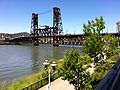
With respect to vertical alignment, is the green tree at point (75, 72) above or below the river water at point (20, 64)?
above

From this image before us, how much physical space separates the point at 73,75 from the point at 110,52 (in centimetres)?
1060

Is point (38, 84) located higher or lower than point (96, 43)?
lower

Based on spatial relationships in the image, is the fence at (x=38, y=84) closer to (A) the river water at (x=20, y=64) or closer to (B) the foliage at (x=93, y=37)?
(B) the foliage at (x=93, y=37)

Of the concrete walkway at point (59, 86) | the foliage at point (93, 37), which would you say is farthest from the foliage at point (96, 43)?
the concrete walkway at point (59, 86)

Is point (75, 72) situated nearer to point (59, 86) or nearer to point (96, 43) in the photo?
point (59, 86)

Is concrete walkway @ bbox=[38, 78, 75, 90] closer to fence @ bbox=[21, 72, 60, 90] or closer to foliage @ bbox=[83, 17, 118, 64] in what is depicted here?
fence @ bbox=[21, 72, 60, 90]

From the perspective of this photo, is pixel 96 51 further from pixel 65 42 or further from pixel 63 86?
pixel 65 42

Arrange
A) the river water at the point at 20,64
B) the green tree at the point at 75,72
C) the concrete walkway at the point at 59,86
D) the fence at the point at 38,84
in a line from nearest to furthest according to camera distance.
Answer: the green tree at the point at 75,72 < the fence at the point at 38,84 < the concrete walkway at the point at 59,86 < the river water at the point at 20,64

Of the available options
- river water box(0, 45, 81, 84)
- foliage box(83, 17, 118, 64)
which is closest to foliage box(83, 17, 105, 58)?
foliage box(83, 17, 118, 64)

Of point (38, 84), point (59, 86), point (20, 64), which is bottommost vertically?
point (20, 64)

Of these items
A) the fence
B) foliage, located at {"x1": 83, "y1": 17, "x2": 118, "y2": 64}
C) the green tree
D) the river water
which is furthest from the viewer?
the river water

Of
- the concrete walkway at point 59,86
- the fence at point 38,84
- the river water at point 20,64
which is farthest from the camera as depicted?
the river water at point 20,64

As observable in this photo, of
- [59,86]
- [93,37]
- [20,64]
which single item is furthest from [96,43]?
[20,64]

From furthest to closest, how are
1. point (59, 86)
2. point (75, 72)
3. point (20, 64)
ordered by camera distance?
1. point (20, 64)
2. point (59, 86)
3. point (75, 72)
